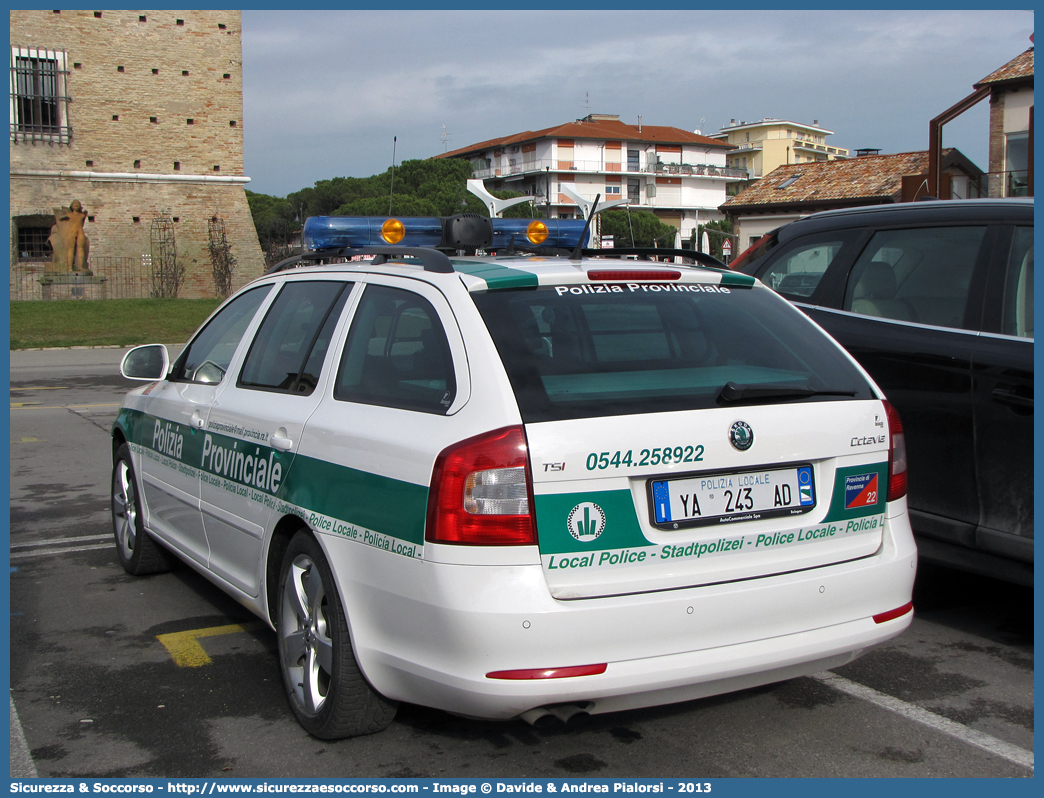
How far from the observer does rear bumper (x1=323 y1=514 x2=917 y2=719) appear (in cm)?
277

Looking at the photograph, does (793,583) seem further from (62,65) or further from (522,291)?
(62,65)

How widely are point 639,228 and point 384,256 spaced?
9422cm

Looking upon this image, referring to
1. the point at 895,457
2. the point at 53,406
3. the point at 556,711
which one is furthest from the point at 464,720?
the point at 53,406

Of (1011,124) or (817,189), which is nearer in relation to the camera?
(1011,124)

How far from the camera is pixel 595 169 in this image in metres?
109

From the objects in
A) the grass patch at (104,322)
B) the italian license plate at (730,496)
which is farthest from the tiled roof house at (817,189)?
the italian license plate at (730,496)

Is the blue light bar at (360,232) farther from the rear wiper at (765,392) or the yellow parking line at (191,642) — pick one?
the rear wiper at (765,392)

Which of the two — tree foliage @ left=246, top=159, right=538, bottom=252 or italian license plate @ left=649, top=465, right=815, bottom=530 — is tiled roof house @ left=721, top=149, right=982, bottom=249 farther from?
italian license plate @ left=649, top=465, right=815, bottom=530

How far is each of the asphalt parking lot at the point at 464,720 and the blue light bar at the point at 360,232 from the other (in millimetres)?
1826

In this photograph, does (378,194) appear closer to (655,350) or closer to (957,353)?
(957,353)

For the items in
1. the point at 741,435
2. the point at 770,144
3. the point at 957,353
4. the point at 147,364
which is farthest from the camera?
the point at 770,144

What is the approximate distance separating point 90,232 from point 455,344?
42663 millimetres

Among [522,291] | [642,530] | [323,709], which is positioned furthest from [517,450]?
[323,709]

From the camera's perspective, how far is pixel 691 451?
2.95 meters
